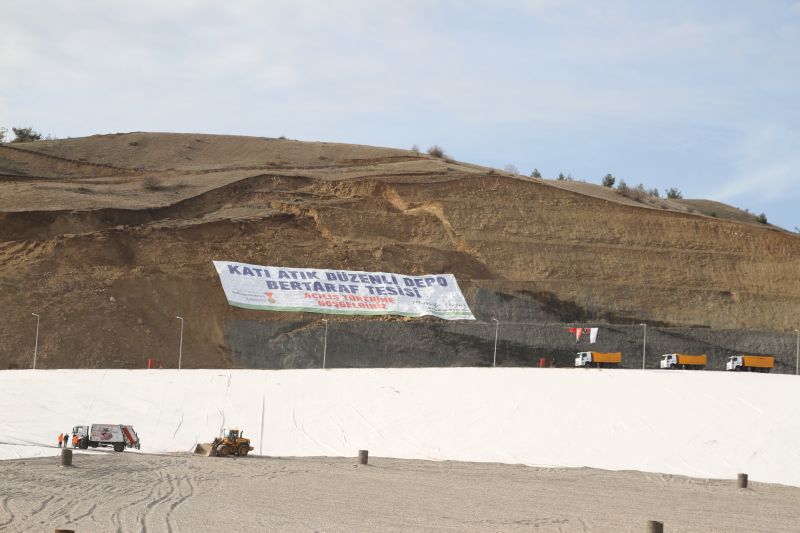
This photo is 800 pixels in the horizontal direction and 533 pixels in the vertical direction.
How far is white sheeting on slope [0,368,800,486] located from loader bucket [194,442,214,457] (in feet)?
2.85

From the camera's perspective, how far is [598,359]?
37969mm

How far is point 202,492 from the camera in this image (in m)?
17.2

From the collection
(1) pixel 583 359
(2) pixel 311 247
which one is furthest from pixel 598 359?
(2) pixel 311 247

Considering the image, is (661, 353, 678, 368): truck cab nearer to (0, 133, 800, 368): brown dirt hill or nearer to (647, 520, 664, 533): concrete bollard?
(0, 133, 800, 368): brown dirt hill

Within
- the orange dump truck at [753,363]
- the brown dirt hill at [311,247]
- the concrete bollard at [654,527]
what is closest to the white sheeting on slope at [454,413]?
the orange dump truck at [753,363]

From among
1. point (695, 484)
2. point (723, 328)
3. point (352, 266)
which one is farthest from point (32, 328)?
point (723, 328)

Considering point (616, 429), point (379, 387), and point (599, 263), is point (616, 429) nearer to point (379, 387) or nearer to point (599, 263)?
point (379, 387)

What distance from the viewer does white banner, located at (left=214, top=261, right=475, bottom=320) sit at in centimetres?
4225

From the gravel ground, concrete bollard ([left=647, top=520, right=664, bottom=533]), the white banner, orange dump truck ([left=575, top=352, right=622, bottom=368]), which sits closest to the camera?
concrete bollard ([left=647, top=520, right=664, bottom=533])

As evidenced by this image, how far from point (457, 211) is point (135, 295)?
18.0 metres

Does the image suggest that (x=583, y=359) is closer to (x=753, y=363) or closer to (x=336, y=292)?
(x=753, y=363)

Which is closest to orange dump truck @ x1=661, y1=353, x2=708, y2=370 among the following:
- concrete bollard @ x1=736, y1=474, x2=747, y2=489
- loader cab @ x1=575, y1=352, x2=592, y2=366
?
loader cab @ x1=575, y1=352, x2=592, y2=366

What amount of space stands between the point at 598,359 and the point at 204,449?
18736mm

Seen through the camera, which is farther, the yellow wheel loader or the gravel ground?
the yellow wheel loader
